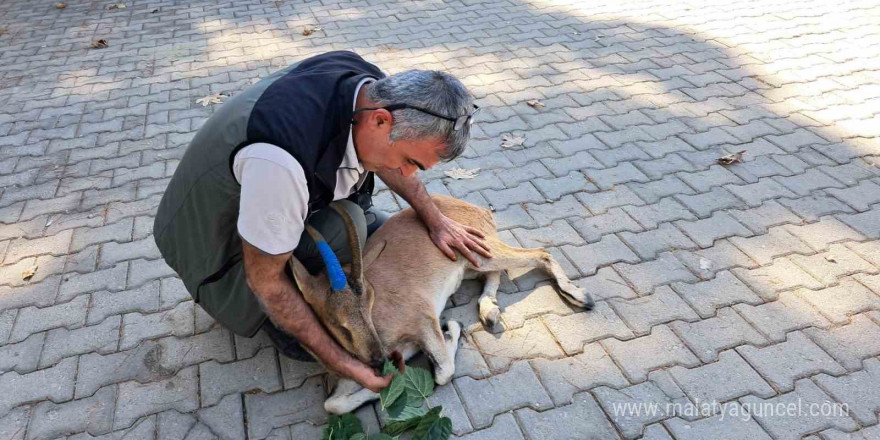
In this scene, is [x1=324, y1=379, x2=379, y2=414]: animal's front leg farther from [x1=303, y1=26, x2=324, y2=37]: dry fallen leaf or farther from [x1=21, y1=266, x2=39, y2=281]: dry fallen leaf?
[x1=303, y1=26, x2=324, y2=37]: dry fallen leaf

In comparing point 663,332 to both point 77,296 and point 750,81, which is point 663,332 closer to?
point 77,296

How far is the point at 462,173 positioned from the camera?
4.67 meters

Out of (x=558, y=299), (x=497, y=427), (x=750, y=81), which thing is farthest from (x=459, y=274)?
(x=750, y=81)

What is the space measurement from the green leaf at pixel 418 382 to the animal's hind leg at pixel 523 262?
2.72 ft

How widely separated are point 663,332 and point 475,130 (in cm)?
262

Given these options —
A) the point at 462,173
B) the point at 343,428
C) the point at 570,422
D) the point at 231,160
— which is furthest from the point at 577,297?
the point at 231,160

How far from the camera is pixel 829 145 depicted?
4.82m

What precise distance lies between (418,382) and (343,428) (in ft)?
1.25

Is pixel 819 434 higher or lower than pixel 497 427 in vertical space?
higher

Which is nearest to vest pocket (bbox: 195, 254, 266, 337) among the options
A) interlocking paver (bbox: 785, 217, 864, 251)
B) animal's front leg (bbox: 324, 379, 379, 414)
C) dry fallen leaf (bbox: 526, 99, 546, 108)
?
animal's front leg (bbox: 324, 379, 379, 414)

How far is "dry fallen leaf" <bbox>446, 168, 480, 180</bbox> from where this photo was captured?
4633 mm

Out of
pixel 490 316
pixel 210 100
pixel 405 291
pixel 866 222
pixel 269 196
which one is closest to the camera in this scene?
pixel 269 196

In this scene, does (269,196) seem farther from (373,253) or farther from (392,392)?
(373,253)

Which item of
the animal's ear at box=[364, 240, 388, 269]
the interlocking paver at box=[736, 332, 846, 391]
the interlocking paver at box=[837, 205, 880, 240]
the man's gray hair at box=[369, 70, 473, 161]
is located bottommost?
the animal's ear at box=[364, 240, 388, 269]
